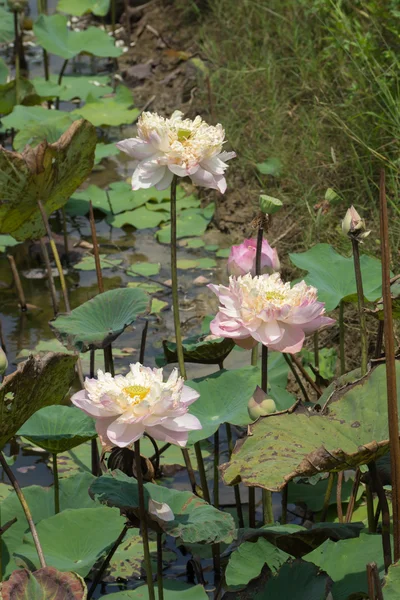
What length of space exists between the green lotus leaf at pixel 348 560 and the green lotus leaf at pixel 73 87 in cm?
356

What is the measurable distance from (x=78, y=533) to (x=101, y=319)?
1.65 ft

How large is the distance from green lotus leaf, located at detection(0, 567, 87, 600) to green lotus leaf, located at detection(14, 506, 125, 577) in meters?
0.30

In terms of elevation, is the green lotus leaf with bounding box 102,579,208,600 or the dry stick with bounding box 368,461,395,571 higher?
the dry stick with bounding box 368,461,395,571

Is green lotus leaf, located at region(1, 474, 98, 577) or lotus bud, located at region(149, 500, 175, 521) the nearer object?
lotus bud, located at region(149, 500, 175, 521)

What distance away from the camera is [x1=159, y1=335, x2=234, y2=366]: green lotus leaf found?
196 centimetres

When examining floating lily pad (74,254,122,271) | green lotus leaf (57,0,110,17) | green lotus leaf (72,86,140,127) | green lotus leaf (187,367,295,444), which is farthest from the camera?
green lotus leaf (57,0,110,17)

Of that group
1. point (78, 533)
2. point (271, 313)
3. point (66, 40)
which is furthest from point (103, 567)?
point (66, 40)

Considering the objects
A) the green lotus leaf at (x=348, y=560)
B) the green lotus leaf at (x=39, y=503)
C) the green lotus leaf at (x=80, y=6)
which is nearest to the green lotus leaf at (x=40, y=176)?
the green lotus leaf at (x=39, y=503)

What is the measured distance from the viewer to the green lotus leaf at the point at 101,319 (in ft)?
6.30

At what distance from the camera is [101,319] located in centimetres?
208

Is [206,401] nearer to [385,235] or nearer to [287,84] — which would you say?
[385,235]

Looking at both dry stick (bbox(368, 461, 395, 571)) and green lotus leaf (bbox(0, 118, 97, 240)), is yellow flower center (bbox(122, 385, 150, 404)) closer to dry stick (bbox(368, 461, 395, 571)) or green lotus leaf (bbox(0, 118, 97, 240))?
dry stick (bbox(368, 461, 395, 571))

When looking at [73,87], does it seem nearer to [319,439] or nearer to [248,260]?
[248,260]

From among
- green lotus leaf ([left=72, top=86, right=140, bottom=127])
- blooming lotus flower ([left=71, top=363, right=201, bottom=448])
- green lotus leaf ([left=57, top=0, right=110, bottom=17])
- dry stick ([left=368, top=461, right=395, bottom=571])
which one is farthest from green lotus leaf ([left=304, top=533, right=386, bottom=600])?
green lotus leaf ([left=57, top=0, right=110, bottom=17])
